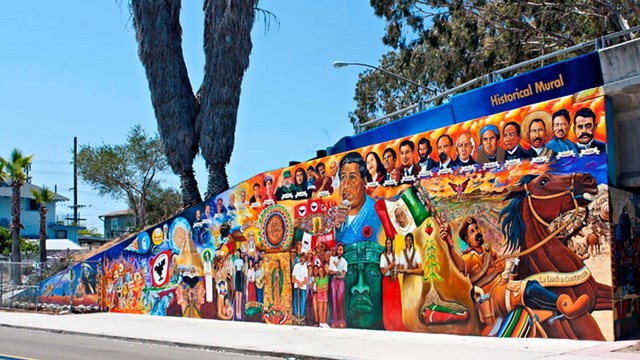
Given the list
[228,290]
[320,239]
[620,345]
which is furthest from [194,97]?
[620,345]

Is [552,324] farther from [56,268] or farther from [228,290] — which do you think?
[56,268]

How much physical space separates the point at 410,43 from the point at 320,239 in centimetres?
1795

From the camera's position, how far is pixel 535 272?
13.2 m

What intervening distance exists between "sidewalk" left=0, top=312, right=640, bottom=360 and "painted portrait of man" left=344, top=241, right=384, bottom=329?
0.35 m

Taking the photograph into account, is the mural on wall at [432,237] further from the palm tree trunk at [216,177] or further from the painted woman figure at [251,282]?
the palm tree trunk at [216,177]

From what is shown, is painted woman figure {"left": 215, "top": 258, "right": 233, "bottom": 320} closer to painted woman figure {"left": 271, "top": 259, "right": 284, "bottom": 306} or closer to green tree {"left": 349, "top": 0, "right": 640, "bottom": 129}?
painted woman figure {"left": 271, "top": 259, "right": 284, "bottom": 306}

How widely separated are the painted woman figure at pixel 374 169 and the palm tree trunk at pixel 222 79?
12.0 metres

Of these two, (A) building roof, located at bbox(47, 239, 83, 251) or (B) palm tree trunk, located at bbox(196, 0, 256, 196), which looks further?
(A) building roof, located at bbox(47, 239, 83, 251)

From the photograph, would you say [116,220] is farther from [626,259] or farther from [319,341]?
[626,259]

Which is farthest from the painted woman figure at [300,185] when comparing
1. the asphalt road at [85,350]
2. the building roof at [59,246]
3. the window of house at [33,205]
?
the window of house at [33,205]

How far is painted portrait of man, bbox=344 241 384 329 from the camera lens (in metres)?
16.6

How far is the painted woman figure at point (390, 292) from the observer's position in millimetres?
16062

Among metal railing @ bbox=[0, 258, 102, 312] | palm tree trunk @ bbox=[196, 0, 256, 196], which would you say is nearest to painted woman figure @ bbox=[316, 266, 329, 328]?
palm tree trunk @ bbox=[196, 0, 256, 196]

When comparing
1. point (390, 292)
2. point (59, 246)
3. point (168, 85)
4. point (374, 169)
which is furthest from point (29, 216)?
point (390, 292)
